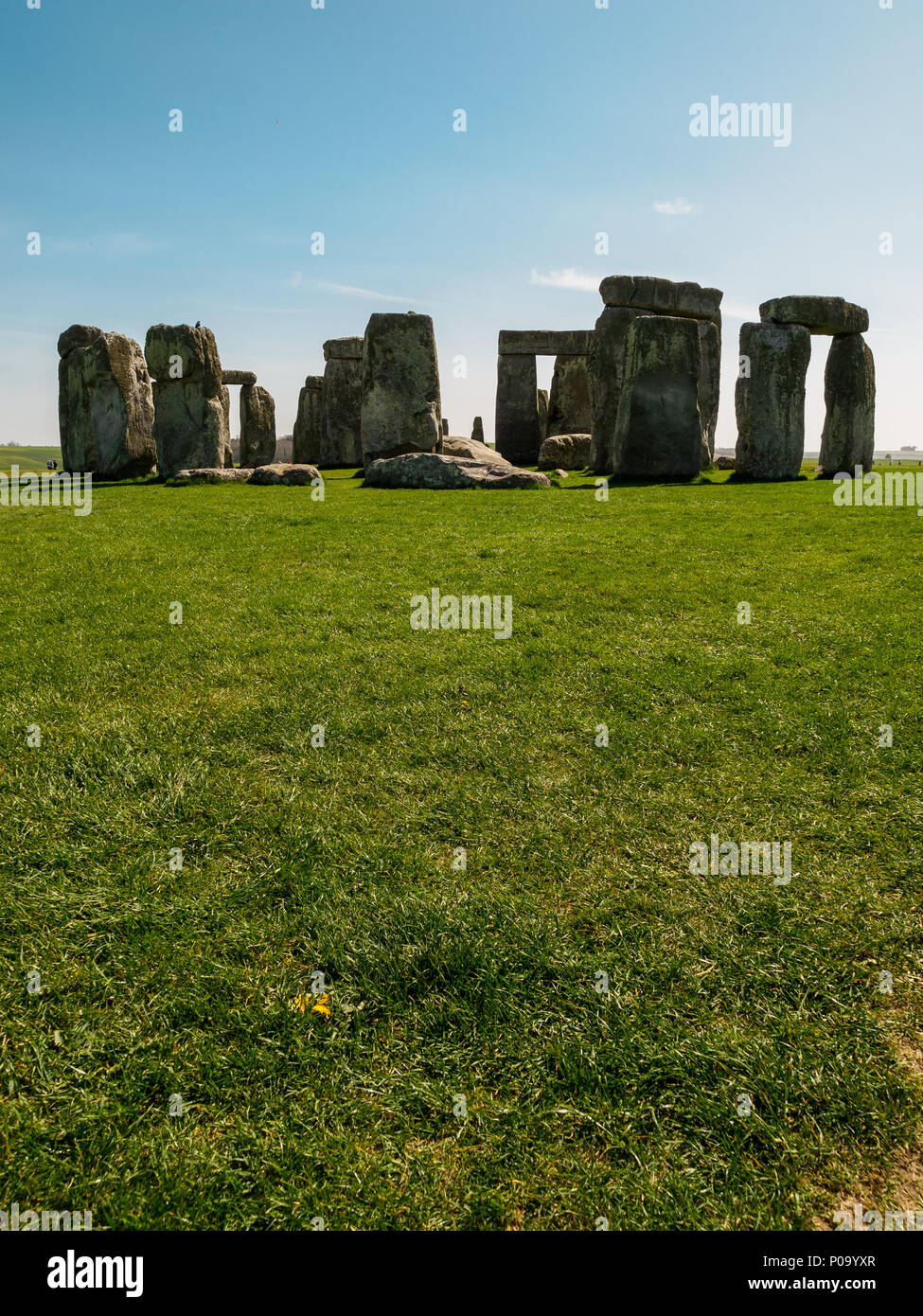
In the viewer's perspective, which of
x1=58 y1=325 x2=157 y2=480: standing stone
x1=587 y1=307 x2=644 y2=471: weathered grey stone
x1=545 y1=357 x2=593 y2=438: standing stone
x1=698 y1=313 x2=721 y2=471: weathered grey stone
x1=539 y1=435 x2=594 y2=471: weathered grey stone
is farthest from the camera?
x1=545 y1=357 x2=593 y2=438: standing stone

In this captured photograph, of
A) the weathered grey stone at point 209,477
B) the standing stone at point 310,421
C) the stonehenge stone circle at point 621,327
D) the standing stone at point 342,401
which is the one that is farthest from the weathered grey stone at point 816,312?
the standing stone at point 310,421

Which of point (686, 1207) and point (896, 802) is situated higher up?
point (896, 802)

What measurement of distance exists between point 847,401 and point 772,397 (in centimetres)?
210

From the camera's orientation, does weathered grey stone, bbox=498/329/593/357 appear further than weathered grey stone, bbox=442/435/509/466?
Yes

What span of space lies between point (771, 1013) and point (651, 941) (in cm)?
46

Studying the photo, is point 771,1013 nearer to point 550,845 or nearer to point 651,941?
point 651,941

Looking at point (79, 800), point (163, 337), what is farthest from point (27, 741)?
point (163, 337)

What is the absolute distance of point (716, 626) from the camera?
6.03m

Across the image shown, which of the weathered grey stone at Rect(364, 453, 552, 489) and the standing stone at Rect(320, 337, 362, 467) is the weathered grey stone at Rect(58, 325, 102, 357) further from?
the weathered grey stone at Rect(364, 453, 552, 489)

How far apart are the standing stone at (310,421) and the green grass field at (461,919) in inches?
862

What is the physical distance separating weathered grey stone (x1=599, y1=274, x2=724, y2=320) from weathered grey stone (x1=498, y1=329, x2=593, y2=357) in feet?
17.0

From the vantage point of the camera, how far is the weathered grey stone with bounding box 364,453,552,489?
1435 cm

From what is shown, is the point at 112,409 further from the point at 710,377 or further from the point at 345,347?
the point at 710,377

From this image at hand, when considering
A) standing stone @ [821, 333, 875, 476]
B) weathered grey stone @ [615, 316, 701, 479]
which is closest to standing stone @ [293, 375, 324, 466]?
weathered grey stone @ [615, 316, 701, 479]
